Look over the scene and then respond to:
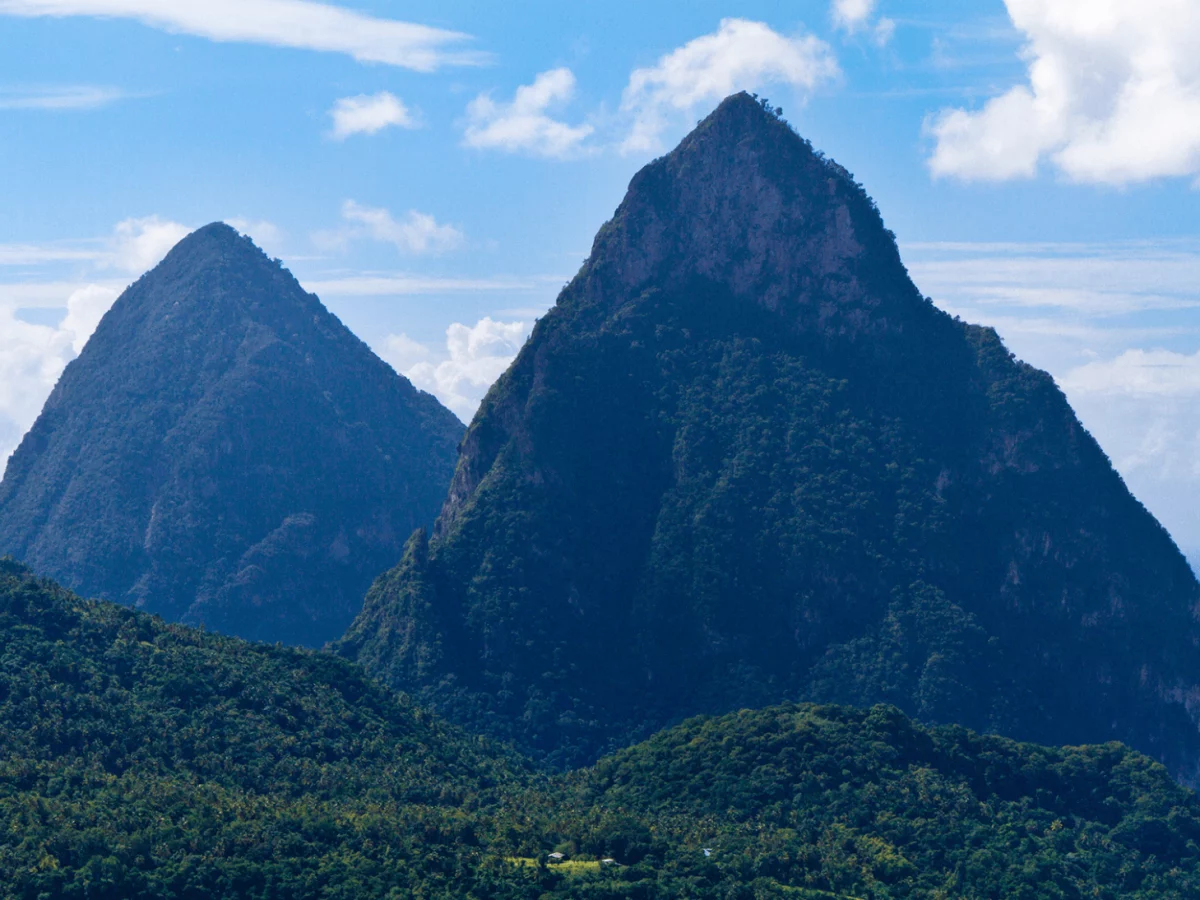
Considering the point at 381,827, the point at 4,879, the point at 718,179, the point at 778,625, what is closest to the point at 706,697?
the point at 778,625

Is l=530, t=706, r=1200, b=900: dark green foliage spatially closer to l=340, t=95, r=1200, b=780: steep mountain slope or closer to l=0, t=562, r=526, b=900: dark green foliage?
l=0, t=562, r=526, b=900: dark green foliage

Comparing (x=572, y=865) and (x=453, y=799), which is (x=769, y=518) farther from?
(x=572, y=865)

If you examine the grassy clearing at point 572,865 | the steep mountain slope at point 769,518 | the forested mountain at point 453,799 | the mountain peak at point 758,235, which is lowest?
the grassy clearing at point 572,865

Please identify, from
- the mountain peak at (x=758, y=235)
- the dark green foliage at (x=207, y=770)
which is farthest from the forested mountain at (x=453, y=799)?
the mountain peak at (x=758, y=235)

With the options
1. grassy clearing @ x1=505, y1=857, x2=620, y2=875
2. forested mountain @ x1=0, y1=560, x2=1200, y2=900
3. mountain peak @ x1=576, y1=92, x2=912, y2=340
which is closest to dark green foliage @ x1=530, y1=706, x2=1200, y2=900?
forested mountain @ x1=0, y1=560, x2=1200, y2=900

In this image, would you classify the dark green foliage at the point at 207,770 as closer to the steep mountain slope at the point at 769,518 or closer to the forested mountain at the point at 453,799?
the forested mountain at the point at 453,799

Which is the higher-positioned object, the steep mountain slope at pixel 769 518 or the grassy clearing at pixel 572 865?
the steep mountain slope at pixel 769 518
